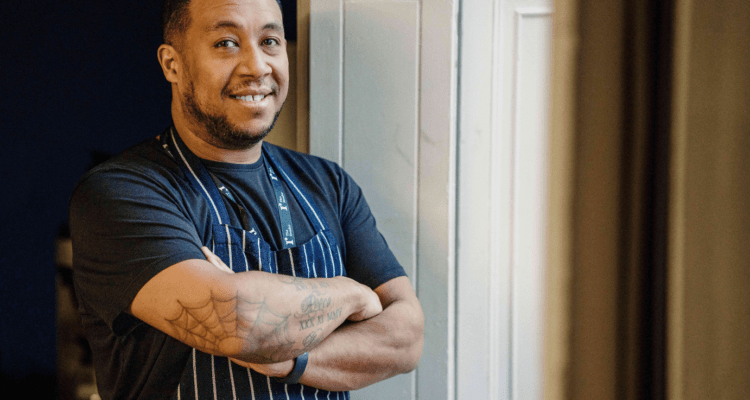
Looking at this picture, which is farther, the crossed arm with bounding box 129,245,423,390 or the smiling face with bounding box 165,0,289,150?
the smiling face with bounding box 165,0,289,150

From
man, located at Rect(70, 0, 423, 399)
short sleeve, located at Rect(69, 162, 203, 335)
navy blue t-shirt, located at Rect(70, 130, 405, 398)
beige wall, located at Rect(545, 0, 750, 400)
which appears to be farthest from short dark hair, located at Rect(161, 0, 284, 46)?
beige wall, located at Rect(545, 0, 750, 400)

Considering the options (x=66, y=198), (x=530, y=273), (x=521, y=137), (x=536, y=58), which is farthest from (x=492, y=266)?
(x=66, y=198)

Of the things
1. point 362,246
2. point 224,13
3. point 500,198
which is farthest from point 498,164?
point 224,13

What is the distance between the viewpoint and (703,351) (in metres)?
0.42

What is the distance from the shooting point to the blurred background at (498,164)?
0.42 metres

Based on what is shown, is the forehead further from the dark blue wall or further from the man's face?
the dark blue wall

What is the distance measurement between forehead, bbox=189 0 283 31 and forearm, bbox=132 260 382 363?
0.56 meters

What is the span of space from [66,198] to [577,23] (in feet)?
7.09

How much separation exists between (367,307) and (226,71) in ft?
2.02

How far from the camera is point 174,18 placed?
3.98 ft

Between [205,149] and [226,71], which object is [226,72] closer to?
[226,71]

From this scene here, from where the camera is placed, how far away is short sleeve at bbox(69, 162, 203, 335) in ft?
3.08

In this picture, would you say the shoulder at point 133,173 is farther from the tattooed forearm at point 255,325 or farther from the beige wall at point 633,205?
the beige wall at point 633,205

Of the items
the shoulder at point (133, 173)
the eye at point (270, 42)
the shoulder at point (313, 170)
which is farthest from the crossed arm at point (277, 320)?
the eye at point (270, 42)
